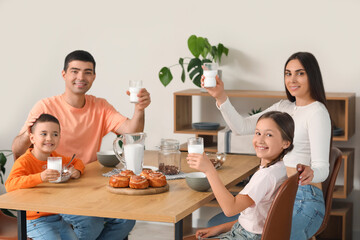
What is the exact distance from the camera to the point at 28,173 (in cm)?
303

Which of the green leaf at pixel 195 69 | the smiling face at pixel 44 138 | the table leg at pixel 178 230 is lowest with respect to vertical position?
the table leg at pixel 178 230

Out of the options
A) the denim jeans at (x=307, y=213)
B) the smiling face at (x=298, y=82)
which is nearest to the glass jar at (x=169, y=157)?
the denim jeans at (x=307, y=213)

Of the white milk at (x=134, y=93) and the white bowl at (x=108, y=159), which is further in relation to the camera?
the white milk at (x=134, y=93)

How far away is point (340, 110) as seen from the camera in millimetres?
4590

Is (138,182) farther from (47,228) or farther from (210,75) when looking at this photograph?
(210,75)

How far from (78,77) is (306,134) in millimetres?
1459

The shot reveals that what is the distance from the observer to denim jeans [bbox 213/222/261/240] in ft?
8.75

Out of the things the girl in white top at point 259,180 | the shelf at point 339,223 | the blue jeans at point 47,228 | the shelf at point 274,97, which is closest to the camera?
the girl in white top at point 259,180

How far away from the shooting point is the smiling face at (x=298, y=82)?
3402 millimetres

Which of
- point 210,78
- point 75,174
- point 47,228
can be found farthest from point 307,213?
point 47,228

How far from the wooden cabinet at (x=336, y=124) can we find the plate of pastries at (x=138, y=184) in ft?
6.18

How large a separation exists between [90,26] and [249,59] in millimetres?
1453

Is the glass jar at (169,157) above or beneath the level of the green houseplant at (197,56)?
beneath

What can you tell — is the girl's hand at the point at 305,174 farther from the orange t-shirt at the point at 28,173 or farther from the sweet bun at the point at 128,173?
the orange t-shirt at the point at 28,173
